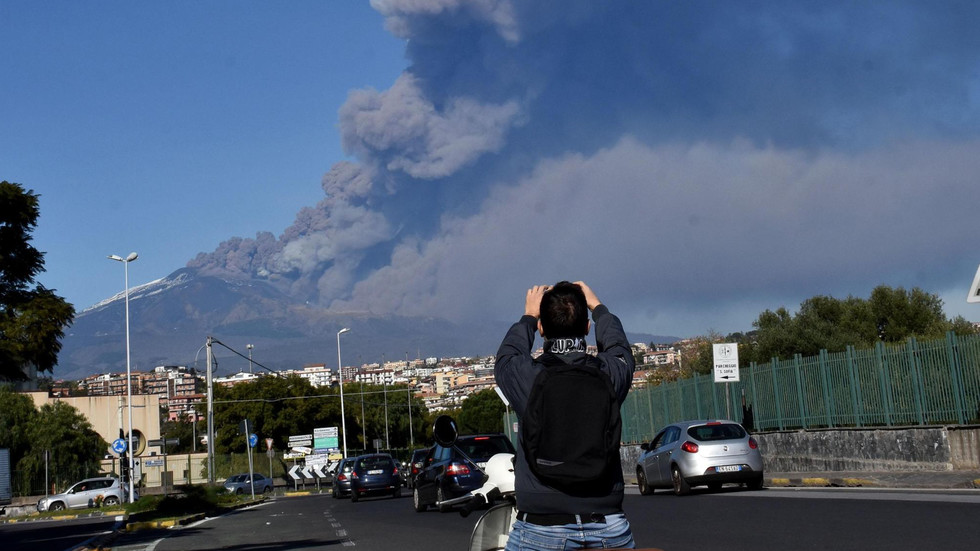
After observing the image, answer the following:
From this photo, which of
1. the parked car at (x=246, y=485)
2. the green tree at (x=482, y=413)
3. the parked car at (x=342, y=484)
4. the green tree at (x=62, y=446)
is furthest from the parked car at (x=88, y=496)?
the green tree at (x=482, y=413)

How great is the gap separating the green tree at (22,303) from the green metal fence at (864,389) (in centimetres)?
2373

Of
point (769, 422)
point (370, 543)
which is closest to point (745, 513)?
point (370, 543)

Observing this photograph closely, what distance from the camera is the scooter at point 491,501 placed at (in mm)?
5164

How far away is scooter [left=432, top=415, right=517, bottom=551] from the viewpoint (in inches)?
203

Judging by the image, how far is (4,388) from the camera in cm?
6988

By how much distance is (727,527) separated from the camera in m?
14.4

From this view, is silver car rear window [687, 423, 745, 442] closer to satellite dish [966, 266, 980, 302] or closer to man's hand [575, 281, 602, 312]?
satellite dish [966, 266, 980, 302]

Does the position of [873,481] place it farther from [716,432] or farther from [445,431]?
[445,431]

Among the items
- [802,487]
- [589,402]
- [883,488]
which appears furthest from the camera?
[802,487]

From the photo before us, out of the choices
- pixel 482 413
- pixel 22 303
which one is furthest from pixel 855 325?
pixel 482 413

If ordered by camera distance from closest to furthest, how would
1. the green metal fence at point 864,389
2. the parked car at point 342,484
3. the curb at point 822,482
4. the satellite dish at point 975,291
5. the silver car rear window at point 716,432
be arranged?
the satellite dish at point 975,291, the curb at point 822,482, the green metal fence at point 864,389, the silver car rear window at point 716,432, the parked car at point 342,484

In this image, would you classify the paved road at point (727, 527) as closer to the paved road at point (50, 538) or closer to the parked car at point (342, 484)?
the paved road at point (50, 538)

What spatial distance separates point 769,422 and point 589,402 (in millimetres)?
27475

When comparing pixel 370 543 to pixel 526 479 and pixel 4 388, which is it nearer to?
pixel 526 479
